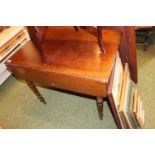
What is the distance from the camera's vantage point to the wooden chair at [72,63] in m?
1.17

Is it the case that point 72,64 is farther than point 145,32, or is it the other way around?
point 145,32

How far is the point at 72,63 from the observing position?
127cm

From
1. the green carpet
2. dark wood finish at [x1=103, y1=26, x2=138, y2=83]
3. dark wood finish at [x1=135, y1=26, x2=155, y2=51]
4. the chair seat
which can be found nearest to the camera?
the chair seat

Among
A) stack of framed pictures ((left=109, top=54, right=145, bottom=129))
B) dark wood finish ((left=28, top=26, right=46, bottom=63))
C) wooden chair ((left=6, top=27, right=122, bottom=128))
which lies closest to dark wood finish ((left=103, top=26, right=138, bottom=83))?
wooden chair ((left=6, top=27, right=122, bottom=128))

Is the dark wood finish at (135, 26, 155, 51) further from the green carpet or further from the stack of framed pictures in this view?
the stack of framed pictures

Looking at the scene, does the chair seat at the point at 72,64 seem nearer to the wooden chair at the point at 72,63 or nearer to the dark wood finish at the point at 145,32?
the wooden chair at the point at 72,63

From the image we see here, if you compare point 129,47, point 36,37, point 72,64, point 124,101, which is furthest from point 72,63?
point 129,47

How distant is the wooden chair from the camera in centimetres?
117

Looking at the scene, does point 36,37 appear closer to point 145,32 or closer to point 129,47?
point 129,47

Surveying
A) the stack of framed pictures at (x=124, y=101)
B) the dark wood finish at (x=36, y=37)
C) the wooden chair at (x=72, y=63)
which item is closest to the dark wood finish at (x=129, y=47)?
the wooden chair at (x=72, y=63)

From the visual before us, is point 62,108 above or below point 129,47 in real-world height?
below

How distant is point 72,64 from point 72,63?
0.4 inches
